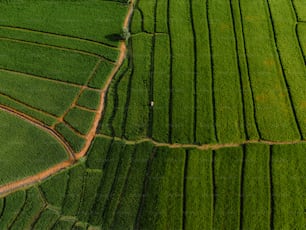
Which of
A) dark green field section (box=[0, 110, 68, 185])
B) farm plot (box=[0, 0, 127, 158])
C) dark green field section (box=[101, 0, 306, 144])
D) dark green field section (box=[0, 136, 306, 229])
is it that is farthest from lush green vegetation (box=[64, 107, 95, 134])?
dark green field section (box=[0, 136, 306, 229])

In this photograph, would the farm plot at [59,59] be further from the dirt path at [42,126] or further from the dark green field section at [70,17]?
the dirt path at [42,126]

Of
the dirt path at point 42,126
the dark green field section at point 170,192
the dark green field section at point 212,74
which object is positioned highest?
the dark green field section at point 212,74

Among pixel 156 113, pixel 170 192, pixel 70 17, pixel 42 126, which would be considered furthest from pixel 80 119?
pixel 70 17

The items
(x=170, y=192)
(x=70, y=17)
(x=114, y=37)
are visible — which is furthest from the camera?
(x=70, y=17)

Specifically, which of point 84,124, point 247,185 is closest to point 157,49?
Answer: point 84,124

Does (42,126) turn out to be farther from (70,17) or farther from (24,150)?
(70,17)

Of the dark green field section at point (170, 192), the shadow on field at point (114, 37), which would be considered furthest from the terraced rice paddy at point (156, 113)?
the shadow on field at point (114, 37)

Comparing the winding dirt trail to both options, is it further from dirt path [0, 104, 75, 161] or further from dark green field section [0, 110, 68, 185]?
dark green field section [0, 110, 68, 185]
